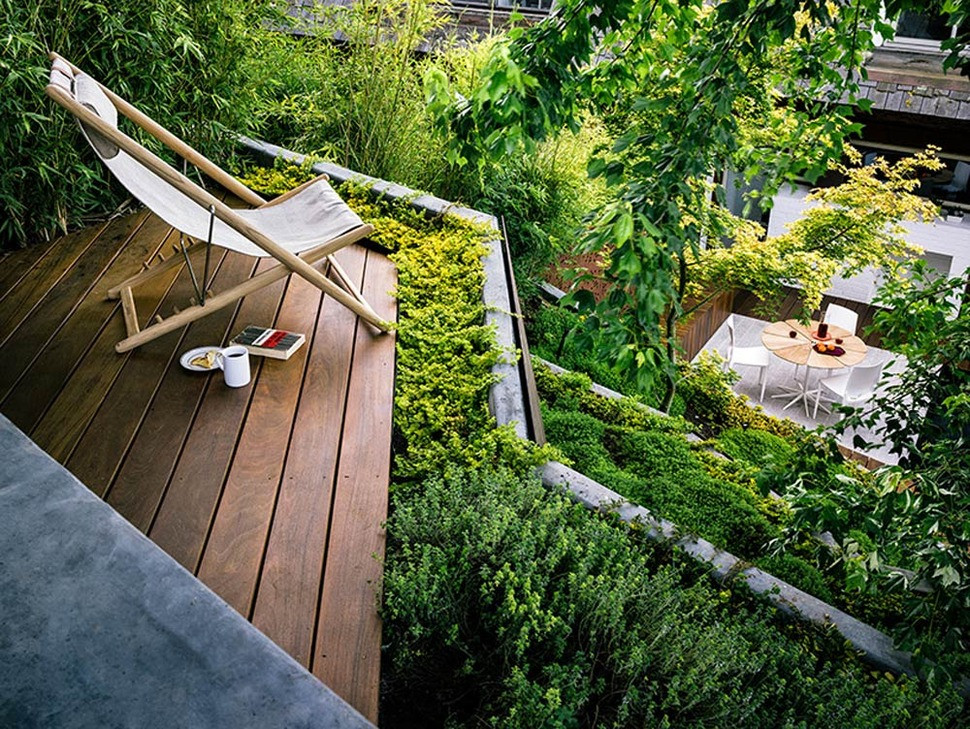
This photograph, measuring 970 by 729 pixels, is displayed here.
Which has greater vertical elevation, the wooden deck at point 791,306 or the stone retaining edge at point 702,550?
the stone retaining edge at point 702,550

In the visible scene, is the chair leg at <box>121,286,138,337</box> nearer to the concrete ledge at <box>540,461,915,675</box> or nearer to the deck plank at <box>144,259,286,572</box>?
the deck plank at <box>144,259,286,572</box>

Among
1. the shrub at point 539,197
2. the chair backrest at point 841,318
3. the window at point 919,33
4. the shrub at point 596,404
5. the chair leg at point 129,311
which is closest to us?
the chair leg at point 129,311

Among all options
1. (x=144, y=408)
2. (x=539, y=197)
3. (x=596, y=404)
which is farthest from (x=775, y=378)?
(x=144, y=408)

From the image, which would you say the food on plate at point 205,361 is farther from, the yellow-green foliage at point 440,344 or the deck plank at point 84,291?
the yellow-green foliage at point 440,344

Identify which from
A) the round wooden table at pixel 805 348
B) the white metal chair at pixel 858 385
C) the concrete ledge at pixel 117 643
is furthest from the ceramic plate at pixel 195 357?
the white metal chair at pixel 858 385

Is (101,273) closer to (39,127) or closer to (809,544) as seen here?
(39,127)

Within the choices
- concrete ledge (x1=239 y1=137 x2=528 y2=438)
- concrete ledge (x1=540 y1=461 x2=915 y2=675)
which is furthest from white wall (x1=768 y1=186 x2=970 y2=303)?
concrete ledge (x1=540 y1=461 x2=915 y2=675)
